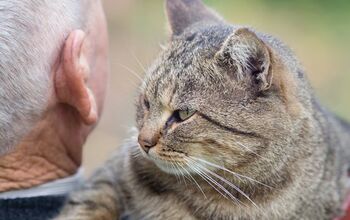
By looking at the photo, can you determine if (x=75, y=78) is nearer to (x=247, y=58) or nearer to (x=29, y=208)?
(x=29, y=208)

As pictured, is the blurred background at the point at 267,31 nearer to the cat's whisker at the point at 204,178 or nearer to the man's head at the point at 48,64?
the man's head at the point at 48,64

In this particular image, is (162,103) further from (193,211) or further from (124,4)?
(124,4)

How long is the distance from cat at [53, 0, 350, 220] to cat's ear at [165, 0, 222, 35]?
51 millimetres

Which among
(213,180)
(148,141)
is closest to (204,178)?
(213,180)

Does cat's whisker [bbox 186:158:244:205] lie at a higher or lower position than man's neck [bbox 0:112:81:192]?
higher

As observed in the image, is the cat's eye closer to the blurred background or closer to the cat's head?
the cat's head

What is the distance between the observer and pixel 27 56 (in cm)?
171

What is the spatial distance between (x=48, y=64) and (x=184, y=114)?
39 centimetres

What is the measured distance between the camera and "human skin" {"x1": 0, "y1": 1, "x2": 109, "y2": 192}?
186 cm

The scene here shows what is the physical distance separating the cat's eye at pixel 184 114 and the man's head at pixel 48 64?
0.87ft

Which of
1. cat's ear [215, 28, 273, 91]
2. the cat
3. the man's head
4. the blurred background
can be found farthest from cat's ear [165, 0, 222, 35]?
the blurred background

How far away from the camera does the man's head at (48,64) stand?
168 cm

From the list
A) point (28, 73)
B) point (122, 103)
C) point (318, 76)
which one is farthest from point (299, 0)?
point (28, 73)

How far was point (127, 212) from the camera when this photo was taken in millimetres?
2047
